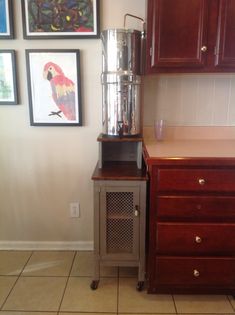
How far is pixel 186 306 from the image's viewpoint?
166 cm

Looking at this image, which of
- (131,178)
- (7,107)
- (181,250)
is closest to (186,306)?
(181,250)

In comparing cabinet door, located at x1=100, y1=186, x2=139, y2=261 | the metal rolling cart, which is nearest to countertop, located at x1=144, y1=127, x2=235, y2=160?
the metal rolling cart

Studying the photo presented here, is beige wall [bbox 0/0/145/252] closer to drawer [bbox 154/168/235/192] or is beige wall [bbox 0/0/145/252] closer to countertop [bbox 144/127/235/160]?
countertop [bbox 144/127/235/160]

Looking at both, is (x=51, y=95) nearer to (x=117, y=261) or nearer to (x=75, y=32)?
(x=75, y=32)

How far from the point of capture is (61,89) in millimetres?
2014

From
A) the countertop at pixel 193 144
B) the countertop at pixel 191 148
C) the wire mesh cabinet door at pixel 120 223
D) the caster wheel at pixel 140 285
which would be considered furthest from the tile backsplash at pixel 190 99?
the caster wheel at pixel 140 285

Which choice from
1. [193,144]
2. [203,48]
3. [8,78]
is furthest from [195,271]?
[8,78]

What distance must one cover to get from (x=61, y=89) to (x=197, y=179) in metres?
1.15

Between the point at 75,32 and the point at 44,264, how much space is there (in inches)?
66.2

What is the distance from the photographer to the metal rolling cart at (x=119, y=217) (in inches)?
65.6

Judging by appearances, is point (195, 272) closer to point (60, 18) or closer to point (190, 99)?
point (190, 99)

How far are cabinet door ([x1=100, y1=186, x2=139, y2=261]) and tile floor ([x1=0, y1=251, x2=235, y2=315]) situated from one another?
24cm

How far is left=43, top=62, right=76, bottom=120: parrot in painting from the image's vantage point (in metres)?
1.99

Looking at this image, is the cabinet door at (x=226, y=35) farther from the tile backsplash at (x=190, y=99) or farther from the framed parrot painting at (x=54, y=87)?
the framed parrot painting at (x=54, y=87)
